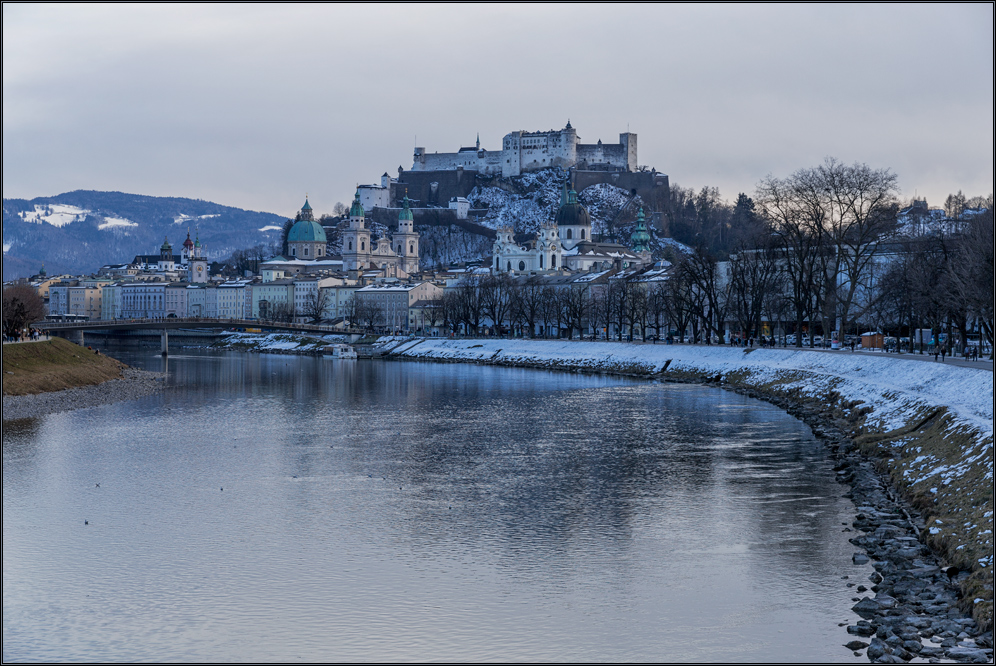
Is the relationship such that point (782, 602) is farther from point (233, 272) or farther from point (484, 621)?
point (233, 272)

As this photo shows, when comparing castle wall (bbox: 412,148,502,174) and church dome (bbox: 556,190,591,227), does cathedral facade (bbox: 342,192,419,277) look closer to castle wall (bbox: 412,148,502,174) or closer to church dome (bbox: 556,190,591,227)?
castle wall (bbox: 412,148,502,174)

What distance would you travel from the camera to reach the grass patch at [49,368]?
41406mm

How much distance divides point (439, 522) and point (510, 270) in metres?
111

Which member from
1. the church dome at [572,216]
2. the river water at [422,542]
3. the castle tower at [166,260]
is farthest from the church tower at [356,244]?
the river water at [422,542]

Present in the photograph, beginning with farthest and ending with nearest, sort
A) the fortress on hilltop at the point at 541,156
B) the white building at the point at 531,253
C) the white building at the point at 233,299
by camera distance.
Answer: the fortress on hilltop at the point at 541,156
the white building at the point at 233,299
the white building at the point at 531,253

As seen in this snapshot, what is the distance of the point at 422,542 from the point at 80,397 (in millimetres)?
27758

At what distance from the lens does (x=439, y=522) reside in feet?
64.1

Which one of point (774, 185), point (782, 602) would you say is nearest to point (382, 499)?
point (782, 602)

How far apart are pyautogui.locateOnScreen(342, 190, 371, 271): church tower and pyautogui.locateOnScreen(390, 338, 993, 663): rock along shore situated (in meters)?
116

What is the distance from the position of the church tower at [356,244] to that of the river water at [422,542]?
4931 inches

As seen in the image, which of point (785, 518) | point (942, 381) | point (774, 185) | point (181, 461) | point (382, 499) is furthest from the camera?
point (774, 185)

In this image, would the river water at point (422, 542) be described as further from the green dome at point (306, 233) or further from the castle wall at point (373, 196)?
the castle wall at point (373, 196)

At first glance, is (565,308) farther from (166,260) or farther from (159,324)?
(166,260)

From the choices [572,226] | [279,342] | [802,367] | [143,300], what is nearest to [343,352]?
[279,342]
